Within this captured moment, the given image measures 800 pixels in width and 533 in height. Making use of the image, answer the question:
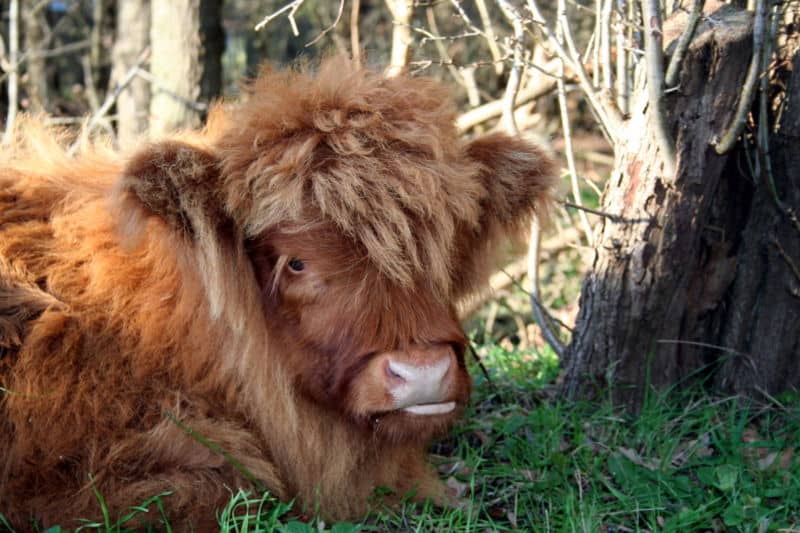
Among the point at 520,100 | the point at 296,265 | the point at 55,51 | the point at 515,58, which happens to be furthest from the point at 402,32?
the point at 55,51

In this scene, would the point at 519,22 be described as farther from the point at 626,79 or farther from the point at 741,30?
the point at 741,30

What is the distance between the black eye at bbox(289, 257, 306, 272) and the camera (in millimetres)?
2674

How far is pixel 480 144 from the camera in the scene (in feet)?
9.96

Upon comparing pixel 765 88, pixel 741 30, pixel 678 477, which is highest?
pixel 741 30

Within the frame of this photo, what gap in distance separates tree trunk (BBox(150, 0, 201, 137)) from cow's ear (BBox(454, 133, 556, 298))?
3.50 meters

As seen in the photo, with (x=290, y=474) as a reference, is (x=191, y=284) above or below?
above

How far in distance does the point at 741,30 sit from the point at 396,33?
194 cm

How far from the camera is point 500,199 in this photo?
10.0 feet

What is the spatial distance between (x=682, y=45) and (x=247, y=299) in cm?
178

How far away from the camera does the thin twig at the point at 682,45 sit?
2941 mm

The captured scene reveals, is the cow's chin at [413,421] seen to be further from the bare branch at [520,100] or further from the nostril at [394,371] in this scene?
the bare branch at [520,100]

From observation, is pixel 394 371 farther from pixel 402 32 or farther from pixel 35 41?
pixel 35 41

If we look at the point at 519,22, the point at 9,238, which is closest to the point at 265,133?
the point at 9,238

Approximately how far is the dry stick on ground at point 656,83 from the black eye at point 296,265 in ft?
4.75
